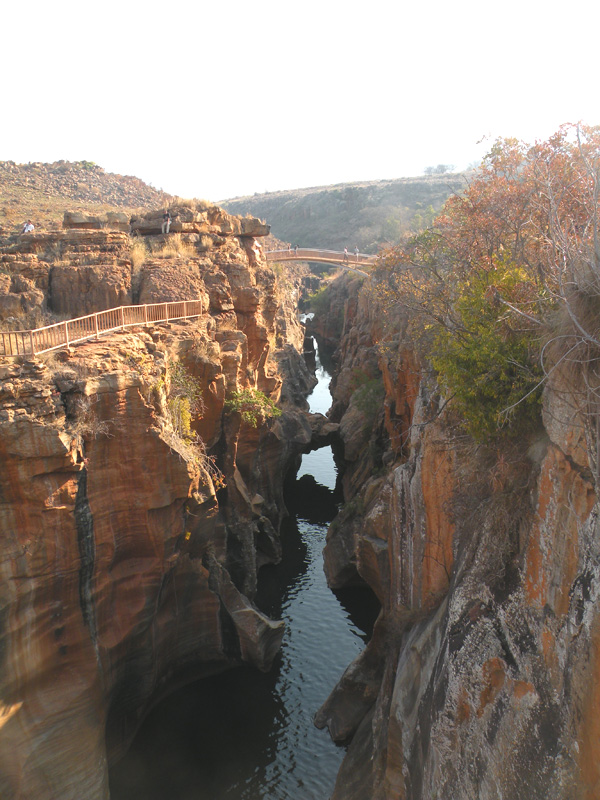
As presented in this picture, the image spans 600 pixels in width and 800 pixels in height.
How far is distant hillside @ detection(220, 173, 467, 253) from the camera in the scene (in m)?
95.6

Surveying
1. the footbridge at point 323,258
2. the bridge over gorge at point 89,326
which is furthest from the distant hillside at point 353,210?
the bridge over gorge at point 89,326

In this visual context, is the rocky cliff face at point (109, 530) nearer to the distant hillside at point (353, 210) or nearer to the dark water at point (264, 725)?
the dark water at point (264, 725)

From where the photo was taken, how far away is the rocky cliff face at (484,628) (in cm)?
821

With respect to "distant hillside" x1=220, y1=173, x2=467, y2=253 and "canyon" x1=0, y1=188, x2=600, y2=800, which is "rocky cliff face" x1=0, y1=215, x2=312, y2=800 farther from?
"distant hillside" x1=220, y1=173, x2=467, y2=253

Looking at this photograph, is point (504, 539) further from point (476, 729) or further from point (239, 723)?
point (239, 723)

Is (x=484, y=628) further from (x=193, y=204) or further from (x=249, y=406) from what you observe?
(x=193, y=204)

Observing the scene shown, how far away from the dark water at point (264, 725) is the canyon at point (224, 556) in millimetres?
616

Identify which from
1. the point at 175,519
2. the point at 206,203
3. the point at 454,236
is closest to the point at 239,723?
the point at 175,519

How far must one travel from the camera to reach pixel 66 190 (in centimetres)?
4991

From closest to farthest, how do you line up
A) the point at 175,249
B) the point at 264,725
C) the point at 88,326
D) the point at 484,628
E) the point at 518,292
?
the point at 484,628 < the point at 518,292 < the point at 88,326 < the point at 264,725 < the point at 175,249

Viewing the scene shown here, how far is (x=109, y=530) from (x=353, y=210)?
9758cm

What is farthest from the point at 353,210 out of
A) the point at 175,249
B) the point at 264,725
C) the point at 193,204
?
the point at 264,725

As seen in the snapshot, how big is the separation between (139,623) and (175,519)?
Result: 8.08ft

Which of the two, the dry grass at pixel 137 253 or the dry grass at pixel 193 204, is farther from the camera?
the dry grass at pixel 193 204
